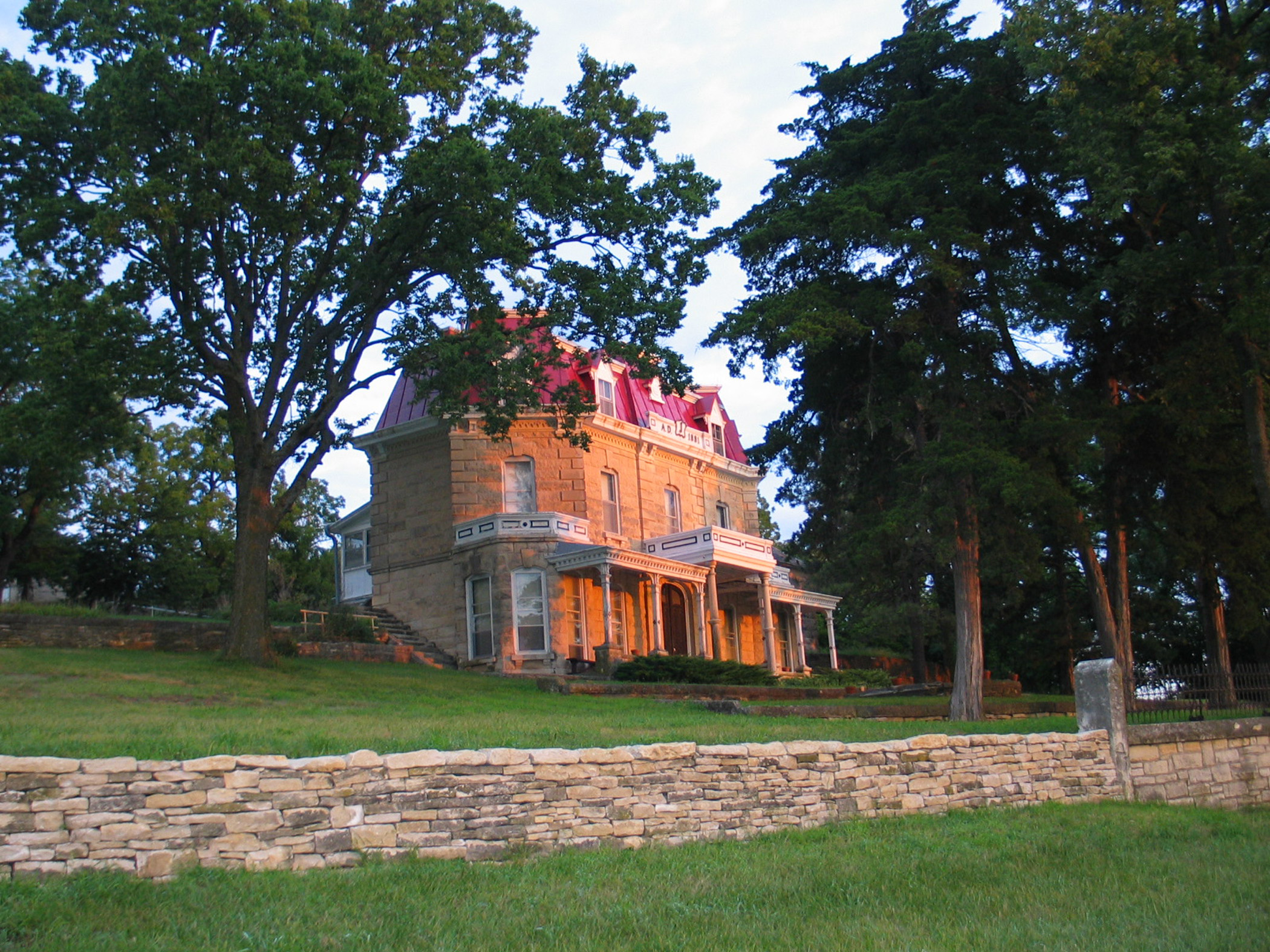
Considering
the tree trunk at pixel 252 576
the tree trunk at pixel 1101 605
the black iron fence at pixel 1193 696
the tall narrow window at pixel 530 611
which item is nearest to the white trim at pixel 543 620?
the tall narrow window at pixel 530 611

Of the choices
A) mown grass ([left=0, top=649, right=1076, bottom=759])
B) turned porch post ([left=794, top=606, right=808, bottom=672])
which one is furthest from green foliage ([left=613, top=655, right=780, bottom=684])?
turned porch post ([left=794, top=606, right=808, bottom=672])

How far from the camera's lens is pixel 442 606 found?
31328 millimetres

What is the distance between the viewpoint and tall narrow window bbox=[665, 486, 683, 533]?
35.7 metres

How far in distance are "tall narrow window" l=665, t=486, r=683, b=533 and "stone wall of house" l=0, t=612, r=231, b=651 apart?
48.5ft

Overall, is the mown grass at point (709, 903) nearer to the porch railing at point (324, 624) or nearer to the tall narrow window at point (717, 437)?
the porch railing at point (324, 624)

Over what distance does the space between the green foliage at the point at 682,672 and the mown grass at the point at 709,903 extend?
15512mm

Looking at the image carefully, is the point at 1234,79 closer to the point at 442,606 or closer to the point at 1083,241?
the point at 1083,241

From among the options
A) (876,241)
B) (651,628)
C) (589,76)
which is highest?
(589,76)

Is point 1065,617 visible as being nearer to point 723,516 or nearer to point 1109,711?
point 723,516

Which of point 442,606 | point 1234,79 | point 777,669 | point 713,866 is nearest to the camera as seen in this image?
point 713,866

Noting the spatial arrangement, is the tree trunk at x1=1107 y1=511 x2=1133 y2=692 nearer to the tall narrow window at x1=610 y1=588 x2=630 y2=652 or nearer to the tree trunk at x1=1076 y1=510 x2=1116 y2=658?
the tree trunk at x1=1076 y1=510 x2=1116 y2=658

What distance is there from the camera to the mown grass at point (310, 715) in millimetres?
10867

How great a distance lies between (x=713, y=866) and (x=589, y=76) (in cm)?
1783

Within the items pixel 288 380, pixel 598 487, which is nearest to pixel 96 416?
pixel 288 380
